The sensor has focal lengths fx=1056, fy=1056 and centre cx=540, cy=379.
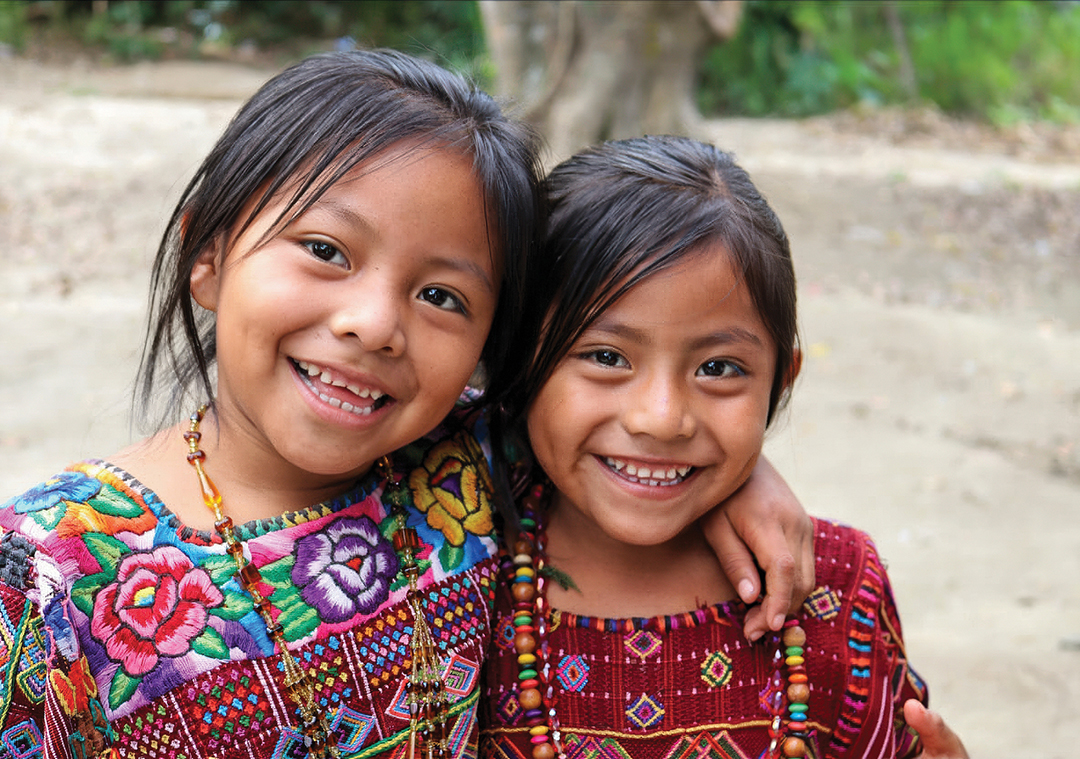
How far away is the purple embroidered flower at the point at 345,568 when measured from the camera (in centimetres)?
147

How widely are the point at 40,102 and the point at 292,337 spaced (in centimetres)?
926

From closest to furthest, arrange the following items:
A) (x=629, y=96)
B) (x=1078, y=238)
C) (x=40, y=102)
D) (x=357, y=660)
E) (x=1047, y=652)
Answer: (x=357, y=660), (x=1047, y=652), (x=629, y=96), (x=1078, y=238), (x=40, y=102)

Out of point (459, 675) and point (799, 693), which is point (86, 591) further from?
point (799, 693)

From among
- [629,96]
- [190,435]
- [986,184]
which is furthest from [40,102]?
[190,435]

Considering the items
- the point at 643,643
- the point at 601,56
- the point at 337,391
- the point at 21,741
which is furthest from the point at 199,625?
the point at 601,56

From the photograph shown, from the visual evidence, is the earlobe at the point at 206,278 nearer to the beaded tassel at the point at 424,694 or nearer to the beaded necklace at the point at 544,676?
the beaded tassel at the point at 424,694

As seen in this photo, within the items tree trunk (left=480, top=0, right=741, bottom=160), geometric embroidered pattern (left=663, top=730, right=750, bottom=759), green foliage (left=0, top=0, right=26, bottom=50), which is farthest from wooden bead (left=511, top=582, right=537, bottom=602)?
green foliage (left=0, top=0, right=26, bottom=50)

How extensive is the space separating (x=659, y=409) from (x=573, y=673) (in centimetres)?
47

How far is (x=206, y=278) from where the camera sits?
154cm

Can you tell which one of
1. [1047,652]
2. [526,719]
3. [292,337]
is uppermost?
[292,337]

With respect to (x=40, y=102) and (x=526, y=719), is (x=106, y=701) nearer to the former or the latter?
(x=526, y=719)

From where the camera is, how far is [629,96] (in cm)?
683

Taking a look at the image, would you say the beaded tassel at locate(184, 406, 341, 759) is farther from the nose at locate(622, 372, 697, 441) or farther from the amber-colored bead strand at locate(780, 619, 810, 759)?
the amber-colored bead strand at locate(780, 619, 810, 759)

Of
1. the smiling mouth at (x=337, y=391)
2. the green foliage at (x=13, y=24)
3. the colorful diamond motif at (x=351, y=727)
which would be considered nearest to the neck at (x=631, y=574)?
the colorful diamond motif at (x=351, y=727)
